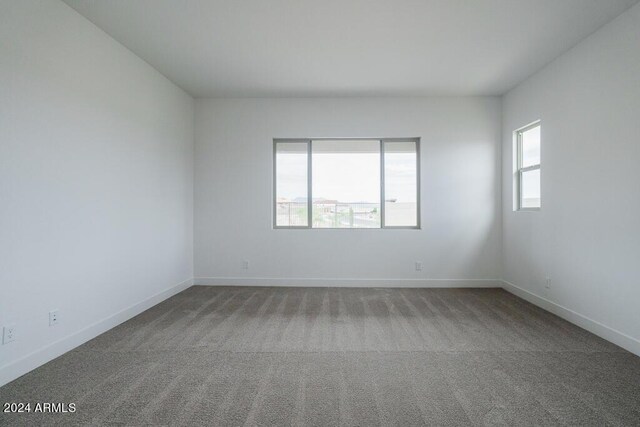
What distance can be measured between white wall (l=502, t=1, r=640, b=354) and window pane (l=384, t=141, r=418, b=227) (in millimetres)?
1514

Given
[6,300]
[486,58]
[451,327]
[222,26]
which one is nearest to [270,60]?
[222,26]

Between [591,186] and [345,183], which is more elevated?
[345,183]

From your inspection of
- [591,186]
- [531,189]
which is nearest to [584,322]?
[591,186]

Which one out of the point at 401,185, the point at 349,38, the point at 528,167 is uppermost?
the point at 349,38

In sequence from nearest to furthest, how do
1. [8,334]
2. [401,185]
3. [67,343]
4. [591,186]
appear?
[8,334] < [67,343] < [591,186] < [401,185]

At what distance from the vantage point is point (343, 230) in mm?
4754

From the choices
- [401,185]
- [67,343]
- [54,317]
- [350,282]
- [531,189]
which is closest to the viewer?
[54,317]

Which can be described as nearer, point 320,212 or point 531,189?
point 531,189

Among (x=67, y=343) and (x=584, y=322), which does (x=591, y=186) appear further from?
(x=67, y=343)

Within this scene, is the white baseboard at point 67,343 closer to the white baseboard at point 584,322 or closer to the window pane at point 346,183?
the window pane at point 346,183

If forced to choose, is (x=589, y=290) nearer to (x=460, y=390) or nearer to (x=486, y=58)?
(x=460, y=390)

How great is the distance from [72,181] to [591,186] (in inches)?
188

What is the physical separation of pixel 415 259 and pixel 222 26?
3857 millimetres

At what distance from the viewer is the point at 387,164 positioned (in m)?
4.84
